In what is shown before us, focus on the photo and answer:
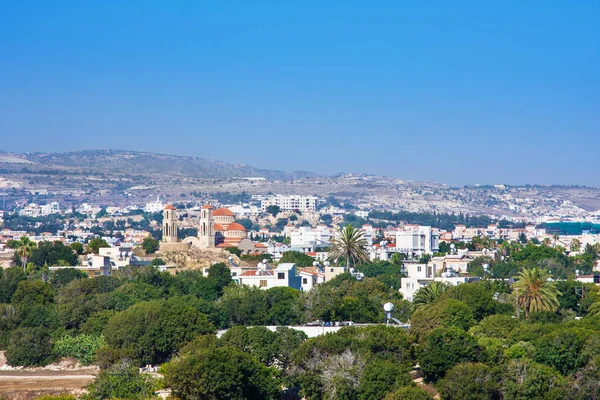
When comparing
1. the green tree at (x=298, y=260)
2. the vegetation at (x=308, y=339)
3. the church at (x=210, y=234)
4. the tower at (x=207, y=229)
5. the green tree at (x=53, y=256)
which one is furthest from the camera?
the tower at (x=207, y=229)

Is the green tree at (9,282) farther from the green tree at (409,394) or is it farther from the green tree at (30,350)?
the green tree at (409,394)

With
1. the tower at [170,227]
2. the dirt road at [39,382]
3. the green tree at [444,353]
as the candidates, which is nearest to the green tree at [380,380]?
the green tree at [444,353]

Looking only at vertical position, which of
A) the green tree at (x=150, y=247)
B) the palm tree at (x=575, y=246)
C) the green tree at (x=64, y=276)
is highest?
the green tree at (x=64, y=276)

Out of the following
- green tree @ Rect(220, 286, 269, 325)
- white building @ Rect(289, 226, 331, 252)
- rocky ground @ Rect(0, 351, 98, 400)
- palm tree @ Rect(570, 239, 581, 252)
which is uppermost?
green tree @ Rect(220, 286, 269, 325)

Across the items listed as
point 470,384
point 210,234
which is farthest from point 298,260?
point 470,384

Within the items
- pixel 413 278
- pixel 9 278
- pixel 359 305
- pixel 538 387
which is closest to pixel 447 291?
pixel 359 305

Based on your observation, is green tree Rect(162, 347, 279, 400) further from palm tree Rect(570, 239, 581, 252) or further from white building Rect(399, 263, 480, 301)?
palm tree Rect(570, 239, 581, 252)

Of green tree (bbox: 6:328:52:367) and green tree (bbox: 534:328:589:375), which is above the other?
green tree (bbox: 534:328:589:375)

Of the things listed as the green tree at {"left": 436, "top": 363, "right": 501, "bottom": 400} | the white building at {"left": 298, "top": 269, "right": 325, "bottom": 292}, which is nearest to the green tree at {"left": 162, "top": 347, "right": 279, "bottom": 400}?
the green tree at {"left": 436, "top": 363, "right": 501, "bottom": 400}
